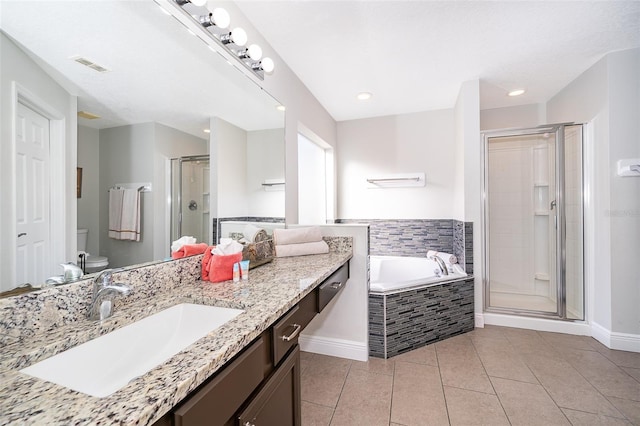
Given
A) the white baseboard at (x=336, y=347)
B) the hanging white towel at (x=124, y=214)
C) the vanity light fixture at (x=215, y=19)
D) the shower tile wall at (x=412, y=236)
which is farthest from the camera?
the shower tile wall at (x=412, y=236)

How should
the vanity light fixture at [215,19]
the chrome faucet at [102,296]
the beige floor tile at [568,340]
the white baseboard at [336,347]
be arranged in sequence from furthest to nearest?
the beige floor tile at [568,340] < the white baseboard at [336,347] < the vanity light fixture at [215,19] < the chrome faucet at [102,296]

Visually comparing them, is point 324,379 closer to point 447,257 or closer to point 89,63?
point 447,257

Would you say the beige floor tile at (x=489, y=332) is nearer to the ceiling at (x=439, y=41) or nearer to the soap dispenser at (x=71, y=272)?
the ceiling at (x=439, y=41)

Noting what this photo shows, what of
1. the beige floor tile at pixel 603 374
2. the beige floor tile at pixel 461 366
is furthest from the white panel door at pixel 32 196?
the beige floor tile at pixel 603 374

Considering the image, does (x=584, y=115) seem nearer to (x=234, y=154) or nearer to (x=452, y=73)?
(x=452, y=73)

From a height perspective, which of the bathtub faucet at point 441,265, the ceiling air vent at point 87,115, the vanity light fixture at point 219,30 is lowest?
the bathtub faucet at point 441,265

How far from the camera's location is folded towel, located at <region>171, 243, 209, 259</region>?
4.07ft

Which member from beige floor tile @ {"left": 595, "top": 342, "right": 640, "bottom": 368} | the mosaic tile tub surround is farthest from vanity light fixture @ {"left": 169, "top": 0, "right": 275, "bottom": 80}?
beige floor tile @ {"left": 595, "top": 342, "right": 640, "bottom": 368}

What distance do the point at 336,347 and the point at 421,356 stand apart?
647 mm

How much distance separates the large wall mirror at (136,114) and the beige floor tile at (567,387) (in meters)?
2.20

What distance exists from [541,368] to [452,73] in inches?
95.6

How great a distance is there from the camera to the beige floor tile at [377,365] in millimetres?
1935

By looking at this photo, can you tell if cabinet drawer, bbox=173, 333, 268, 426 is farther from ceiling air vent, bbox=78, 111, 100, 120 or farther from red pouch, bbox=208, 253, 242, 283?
ceiling air vent, bbox=78, 111, 100, 120

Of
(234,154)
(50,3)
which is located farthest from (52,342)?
(234,154)
